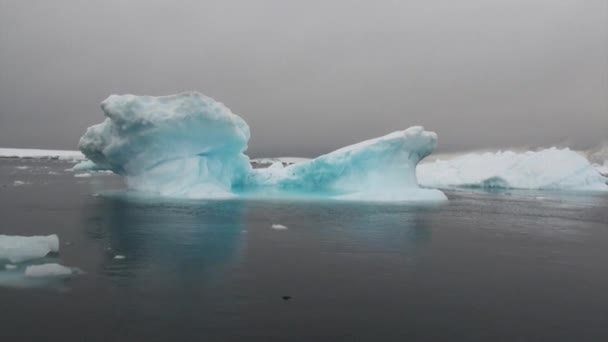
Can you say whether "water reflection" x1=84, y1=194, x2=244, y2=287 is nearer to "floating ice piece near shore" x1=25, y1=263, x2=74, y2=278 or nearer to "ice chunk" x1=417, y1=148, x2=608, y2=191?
"floating ice piece near shore" x1=25, y1=263, x2=74, y2=278

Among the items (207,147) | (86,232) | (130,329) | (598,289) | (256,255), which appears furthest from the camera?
(207,147)

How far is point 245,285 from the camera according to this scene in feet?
25.0

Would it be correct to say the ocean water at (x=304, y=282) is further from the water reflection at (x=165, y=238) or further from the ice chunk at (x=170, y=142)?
the ice chunk at (x=170, y=142)

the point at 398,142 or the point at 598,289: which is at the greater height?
the point at 398,142

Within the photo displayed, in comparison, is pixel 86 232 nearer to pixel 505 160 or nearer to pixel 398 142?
pixel 398 142

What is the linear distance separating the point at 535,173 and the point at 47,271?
38.2 meters

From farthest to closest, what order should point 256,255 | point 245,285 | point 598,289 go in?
1. point 256,255
2. point 598,289
3. point 245,285

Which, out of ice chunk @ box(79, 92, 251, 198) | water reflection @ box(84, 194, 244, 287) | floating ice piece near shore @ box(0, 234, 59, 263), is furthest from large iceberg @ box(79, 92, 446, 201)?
floating ice piece near shore @ box(0, 234, 59, 263)

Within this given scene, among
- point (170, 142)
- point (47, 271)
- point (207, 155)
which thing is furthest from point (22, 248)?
point (207, 155)

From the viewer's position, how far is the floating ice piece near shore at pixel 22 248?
817 cm

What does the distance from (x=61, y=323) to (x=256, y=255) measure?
451 cm

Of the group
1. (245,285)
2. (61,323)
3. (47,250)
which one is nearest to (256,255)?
(245,285)

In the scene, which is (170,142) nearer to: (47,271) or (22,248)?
(22,248)

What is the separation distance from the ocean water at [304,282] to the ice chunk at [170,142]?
5490mm
